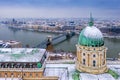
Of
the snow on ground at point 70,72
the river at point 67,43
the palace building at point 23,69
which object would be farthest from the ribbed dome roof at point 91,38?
the river at point 67,43

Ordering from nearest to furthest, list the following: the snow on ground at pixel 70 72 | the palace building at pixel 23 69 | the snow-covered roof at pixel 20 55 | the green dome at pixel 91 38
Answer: the snow on ground at pixel 70 72 → the green dome at pixel 91 38 → the palace building at pixel 23 69 → the snow-covered roof at pixel 20 55

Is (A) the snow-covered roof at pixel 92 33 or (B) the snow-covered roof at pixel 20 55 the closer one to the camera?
(A) the snow-covered roof at pixel 92 33

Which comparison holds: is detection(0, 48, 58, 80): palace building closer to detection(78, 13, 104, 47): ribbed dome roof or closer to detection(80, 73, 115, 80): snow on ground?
detection(80, 73, 115, 80): snow on ground

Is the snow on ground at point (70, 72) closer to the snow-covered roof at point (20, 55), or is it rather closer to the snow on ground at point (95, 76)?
the snow on ground at point (95, 76)

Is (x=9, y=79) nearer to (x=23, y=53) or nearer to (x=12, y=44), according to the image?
(x=23, y=53)

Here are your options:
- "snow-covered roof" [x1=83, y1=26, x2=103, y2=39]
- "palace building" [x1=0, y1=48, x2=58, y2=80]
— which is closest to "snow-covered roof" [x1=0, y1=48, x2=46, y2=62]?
"palace building" [x1=0, y1=48, x2=58, y2=80]

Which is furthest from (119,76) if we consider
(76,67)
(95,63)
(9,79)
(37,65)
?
(9,79)

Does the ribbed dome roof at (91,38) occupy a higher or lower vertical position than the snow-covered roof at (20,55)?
higher
